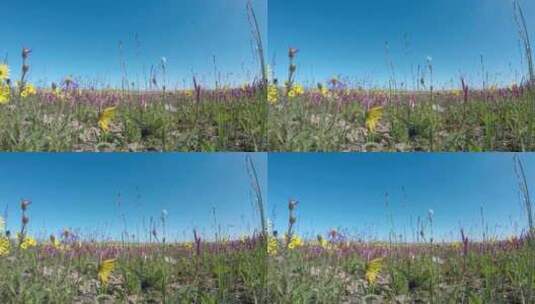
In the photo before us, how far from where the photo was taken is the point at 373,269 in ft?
11.6

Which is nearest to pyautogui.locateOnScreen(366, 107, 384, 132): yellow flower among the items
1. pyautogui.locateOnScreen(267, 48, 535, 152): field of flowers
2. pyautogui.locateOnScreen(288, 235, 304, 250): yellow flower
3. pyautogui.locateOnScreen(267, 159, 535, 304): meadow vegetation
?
pyautogui.locateOnScreen(267, 48, 535, 152): field of flowers

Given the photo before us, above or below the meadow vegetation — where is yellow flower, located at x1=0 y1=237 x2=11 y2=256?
above

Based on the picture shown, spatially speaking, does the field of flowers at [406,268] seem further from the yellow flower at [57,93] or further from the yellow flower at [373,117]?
the yellow flower at [57,93]

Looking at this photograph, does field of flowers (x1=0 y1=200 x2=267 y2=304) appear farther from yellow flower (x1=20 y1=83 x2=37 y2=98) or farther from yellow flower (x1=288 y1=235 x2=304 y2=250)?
yellow flower (x1=20 y1=83 x2=37 y2=98)

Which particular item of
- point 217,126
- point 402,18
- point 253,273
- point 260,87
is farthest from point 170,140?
point 402,18

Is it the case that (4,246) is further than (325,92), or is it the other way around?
(325,92)

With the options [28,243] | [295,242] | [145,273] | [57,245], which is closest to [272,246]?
[295,242]

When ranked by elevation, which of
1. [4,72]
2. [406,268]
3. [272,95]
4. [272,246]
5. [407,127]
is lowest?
[406,268]

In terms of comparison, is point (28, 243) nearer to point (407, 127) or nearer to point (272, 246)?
point (272, 246)

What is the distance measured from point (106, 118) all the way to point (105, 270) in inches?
25.4

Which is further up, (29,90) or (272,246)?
(29,90)

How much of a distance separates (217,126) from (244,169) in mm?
217

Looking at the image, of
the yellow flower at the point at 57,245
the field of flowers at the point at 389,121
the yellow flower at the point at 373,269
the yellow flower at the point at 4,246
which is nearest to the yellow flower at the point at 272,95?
the field of flowers at the point at 389,121

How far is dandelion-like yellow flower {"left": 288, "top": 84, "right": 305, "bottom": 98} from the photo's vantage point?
3517 mm
